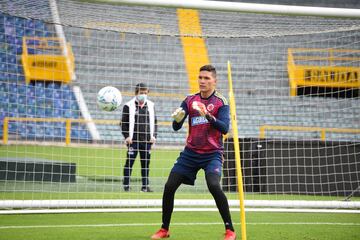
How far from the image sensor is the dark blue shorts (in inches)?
269

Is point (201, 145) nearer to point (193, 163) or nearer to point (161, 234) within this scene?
point (193, 163)

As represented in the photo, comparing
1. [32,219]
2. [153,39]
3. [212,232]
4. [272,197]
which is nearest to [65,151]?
[153,39]

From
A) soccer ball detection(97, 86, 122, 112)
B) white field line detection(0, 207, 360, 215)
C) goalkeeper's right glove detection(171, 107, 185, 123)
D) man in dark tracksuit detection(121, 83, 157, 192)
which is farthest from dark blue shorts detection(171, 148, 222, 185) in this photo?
man in dark tracksuit detection(121, 83, 157, 192)

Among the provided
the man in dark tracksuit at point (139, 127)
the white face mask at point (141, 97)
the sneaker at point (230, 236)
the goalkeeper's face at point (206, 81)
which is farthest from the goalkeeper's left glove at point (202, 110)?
the white face mask at point (141, 97)

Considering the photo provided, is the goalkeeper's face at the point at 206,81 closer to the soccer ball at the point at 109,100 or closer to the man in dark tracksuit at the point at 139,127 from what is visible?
the soccer ball at the point at 109,100

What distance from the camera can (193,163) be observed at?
6.90 m

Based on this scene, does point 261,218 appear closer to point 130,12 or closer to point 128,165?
point 128,165

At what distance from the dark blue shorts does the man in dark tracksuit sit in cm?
438

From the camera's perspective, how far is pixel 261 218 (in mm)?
8914

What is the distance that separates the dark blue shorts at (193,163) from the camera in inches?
269

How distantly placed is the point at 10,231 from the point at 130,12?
5.55 m

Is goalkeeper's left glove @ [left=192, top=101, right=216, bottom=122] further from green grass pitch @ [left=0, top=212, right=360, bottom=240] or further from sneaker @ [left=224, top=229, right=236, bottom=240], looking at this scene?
green grass pitch @ [left=0, top=212, right=360, bottom=240]

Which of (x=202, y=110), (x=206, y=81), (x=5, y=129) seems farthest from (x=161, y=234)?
(x=5, y=129)

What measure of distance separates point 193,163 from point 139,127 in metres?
5.23
